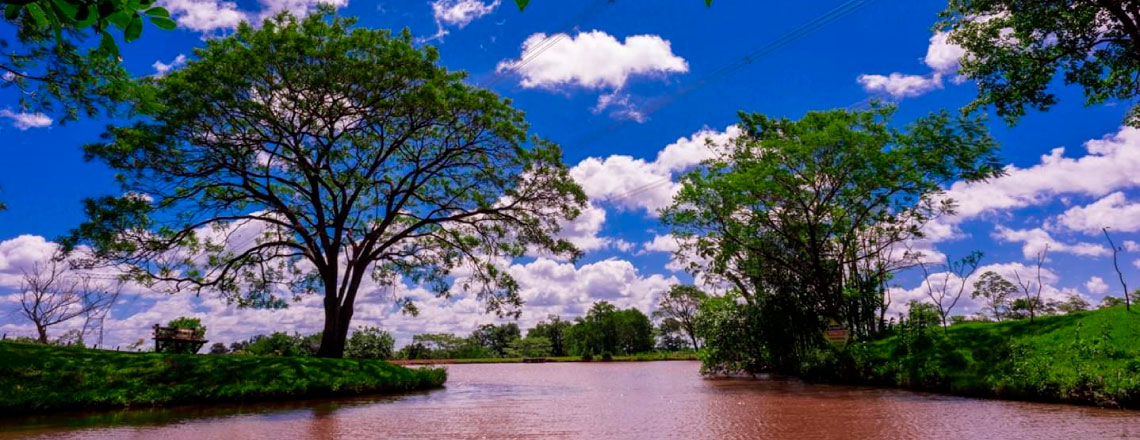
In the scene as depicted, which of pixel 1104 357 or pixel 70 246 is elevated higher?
pixel 70 246

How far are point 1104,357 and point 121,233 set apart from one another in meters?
24.5

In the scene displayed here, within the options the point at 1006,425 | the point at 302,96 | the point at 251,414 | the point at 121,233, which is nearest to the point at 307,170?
the point at 302,96

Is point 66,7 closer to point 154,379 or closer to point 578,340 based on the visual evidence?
point 154,379

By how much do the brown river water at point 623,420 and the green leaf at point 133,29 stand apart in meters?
6.58

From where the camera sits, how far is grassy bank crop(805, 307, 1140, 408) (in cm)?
934

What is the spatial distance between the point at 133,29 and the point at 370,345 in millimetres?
63756

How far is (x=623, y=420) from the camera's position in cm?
923

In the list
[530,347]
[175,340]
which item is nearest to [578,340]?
[530,347]

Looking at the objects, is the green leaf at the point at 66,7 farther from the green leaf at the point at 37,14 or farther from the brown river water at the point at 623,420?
the brown river water at the point at 623,420

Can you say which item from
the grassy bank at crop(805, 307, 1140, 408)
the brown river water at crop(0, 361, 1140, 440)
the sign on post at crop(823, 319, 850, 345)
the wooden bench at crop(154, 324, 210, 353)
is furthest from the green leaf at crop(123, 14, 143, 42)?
the wooden bench at crop(154, 324, 210, 353)

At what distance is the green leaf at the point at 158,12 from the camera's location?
1.96 metres

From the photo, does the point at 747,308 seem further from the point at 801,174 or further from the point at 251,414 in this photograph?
the point at 251,414


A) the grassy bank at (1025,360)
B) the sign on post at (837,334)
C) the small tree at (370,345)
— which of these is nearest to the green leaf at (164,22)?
the grassy bank at (1025,360)

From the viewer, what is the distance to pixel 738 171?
21.3 meters
